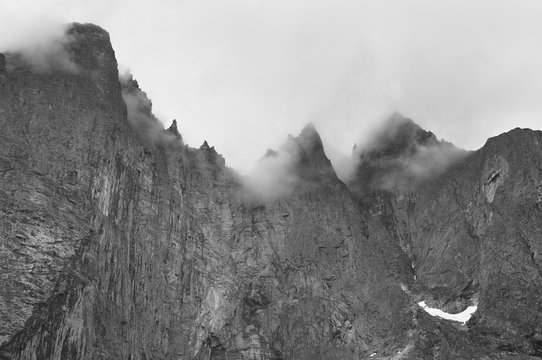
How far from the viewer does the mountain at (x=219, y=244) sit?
8206cm

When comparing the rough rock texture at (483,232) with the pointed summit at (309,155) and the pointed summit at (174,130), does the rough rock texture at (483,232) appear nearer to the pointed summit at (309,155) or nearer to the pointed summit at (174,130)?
the pointed summit at (309,155)

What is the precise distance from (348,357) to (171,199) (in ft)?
100

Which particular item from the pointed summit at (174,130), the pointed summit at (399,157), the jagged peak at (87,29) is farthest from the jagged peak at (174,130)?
the pointed summit at (399,157)

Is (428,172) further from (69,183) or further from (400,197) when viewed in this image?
(69,183)

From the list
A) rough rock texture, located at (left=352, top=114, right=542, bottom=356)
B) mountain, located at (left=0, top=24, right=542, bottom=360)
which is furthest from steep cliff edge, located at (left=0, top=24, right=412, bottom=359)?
rough rock texture, located at (left=352, top=114, right=542, bottom=356)

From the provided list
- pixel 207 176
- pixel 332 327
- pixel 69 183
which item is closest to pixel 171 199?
pixel 207 176

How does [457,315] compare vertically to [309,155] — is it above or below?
below

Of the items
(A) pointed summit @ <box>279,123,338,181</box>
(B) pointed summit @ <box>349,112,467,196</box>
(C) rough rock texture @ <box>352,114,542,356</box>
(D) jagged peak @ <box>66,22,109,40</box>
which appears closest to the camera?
(C) rough rock texture @ <box>352,114,542,356</box>

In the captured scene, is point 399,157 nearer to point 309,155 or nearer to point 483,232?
point 309,155

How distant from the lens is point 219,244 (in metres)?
106

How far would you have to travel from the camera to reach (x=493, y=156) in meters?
118

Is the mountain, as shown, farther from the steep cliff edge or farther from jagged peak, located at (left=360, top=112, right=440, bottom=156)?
jagged peak, located at (left=360, top=112, right=440, bottom=156)

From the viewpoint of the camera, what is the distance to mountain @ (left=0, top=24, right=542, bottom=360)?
82.1m

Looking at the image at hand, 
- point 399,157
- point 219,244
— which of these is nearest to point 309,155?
point 399,157
